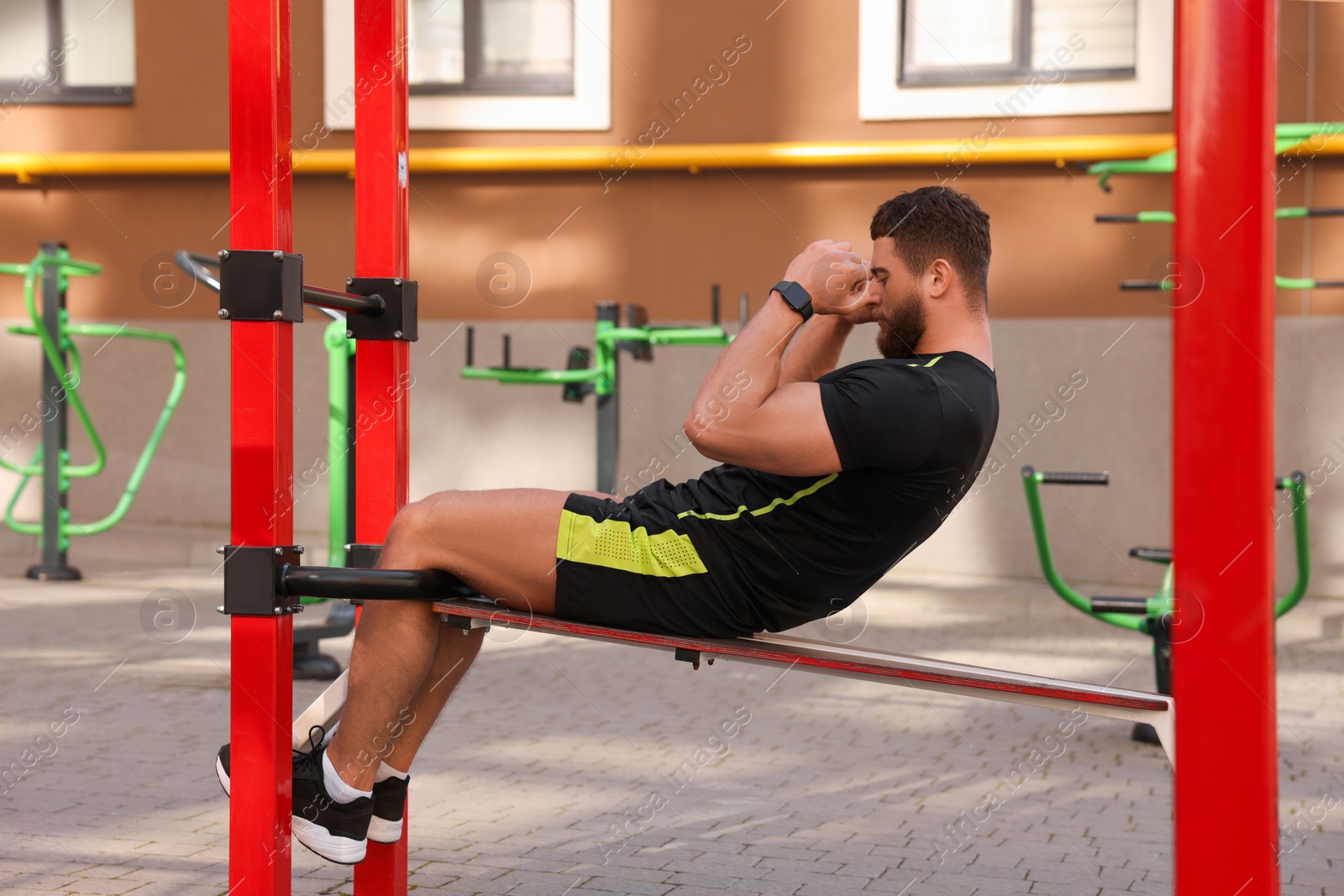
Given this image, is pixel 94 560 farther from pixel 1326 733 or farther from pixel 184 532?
pixel 1326 733

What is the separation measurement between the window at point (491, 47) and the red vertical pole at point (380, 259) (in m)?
6.67

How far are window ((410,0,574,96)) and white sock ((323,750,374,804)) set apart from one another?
24.4ft

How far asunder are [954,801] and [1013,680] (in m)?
2.04

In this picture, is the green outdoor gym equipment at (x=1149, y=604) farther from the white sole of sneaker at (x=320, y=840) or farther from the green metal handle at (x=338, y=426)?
the white sole of sneaker at (x=320, y=840)

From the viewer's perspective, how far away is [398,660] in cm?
259

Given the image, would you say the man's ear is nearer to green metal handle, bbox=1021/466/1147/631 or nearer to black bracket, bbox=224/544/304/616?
black bracket, bbox=224/544/304/616

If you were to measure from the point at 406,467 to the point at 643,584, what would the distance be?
2.29ft

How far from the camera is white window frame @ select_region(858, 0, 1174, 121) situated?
859cm

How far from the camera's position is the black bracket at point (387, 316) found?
292cm

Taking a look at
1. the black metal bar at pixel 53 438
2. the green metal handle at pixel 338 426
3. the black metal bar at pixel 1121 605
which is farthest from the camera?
the black metal bar at pixel 53 438

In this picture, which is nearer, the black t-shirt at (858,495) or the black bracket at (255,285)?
the black bracket at (255,285)

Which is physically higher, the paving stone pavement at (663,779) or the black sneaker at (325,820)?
the black sneaker at (325,820)

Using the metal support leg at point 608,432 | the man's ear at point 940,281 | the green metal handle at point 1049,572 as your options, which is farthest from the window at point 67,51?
the man's ear at point 940,281

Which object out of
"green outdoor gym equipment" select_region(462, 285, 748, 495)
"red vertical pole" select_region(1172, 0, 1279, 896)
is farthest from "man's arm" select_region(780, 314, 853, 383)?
"green outdoor gym equipment" select_region(462, 285, 748, 495)
